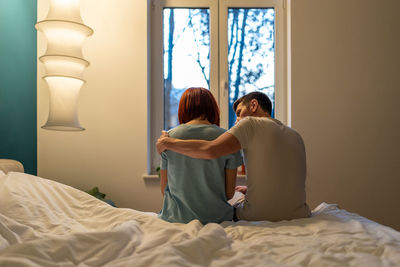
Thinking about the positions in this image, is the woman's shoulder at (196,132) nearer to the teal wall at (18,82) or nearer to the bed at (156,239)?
the bed at (156,239)

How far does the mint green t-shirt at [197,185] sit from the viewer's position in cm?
145

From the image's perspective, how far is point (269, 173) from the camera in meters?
1.46

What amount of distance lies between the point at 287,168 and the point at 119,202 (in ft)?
5.34

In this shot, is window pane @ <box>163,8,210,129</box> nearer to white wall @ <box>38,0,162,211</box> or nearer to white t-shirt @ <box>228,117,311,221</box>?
white wall @ <box>38,0,162,211</box>

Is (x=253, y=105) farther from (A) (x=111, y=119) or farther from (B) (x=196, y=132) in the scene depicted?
(A) (x=111, y=119)

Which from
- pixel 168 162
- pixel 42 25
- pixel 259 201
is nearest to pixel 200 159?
pixel 168 162

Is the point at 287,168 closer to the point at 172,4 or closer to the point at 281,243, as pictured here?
the point at 281,243

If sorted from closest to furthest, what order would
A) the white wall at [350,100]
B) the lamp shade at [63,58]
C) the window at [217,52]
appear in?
the lamp shade at [63,58] → the white wall at [350,100] → the window at [217,52]

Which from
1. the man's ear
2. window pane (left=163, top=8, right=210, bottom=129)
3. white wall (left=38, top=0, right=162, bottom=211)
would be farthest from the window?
the man's ear

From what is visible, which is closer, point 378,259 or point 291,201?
point 378,259

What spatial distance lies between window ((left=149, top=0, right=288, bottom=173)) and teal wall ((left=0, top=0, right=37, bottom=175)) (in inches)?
35.3

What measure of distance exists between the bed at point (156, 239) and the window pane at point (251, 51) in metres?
1.69

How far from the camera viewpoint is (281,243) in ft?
3.42

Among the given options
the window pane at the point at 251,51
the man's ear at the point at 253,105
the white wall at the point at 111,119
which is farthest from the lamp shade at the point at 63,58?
the window pane at the point at 251,51
